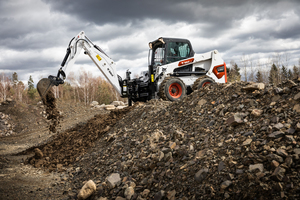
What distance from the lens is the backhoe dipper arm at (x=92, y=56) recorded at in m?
9.44

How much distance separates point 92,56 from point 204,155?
7.97 meters

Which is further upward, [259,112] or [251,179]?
[259,112]

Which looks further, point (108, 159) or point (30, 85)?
point (30, 85)

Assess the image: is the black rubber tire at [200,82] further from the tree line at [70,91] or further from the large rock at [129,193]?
the tree line at [70,91]

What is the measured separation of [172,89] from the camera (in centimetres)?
1045

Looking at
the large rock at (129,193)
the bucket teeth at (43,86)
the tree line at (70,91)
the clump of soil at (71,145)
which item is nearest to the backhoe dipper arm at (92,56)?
the bucket teeth at (43,86)

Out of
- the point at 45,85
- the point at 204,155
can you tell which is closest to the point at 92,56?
the point at 45,85

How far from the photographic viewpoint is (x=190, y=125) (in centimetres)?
552

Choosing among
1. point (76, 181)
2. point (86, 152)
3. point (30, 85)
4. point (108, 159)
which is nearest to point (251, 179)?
point (108, 159)

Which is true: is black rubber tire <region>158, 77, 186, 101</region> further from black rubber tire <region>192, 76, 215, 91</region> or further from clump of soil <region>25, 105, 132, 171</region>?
clump of soil <region>25, 105, 132, 171</region>

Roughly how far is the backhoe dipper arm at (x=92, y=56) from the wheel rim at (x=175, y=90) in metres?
2.59

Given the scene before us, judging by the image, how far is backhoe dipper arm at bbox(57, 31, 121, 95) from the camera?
372 inches

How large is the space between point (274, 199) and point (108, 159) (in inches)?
162

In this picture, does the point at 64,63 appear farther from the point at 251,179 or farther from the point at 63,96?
the point at 63,96
